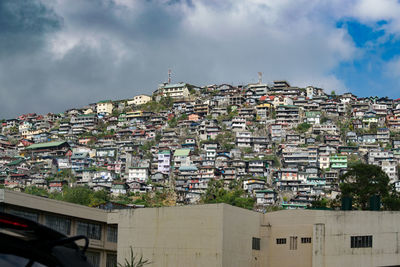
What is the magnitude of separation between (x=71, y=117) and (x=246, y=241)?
89668 millimetres

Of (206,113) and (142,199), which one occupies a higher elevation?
(206,113)

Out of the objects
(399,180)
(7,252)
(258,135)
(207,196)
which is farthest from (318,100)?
(7,252)

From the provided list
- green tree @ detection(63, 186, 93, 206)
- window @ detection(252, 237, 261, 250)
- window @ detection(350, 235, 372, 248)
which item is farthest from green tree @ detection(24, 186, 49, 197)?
window @ detection(350, 235, 372, 248)

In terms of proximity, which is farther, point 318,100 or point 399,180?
point 318,100

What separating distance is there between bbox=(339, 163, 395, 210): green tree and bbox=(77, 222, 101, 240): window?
18.6 m

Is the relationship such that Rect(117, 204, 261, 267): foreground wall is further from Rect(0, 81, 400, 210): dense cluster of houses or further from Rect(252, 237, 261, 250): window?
Rect(0, 81, 400, 210): dense cluster of houses

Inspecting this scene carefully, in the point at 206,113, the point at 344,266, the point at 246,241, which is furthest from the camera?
the point at 206,113

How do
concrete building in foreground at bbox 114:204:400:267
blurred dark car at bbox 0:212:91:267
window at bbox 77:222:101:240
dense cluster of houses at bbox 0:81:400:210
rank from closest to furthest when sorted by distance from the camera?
blurred dark car at bbox 0:212:91:267 → concrete building in foreground at bbox 114:204:400:267 → window at bbox 77:222:101:240 → dense cluster of houses at bbox 0:81:400:210

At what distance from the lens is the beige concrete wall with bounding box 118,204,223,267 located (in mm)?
20906

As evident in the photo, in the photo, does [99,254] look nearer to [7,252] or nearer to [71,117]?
[7,252]

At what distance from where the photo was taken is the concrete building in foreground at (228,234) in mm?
20703

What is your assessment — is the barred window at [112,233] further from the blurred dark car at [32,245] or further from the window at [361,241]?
the blurred dark car at [32,245]

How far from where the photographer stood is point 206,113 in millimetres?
100188

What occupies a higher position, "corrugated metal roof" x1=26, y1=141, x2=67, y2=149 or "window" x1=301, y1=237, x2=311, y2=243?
"corrugated metal roof" x1=26, y1=141, x2=67, y2=149
